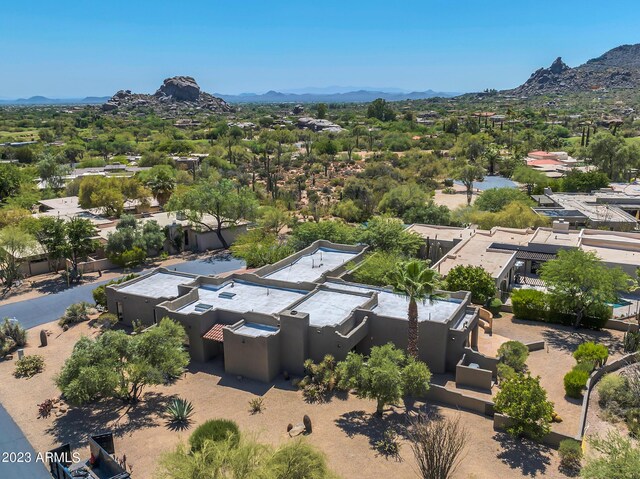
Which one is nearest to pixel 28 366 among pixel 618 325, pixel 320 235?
pixel 320 235

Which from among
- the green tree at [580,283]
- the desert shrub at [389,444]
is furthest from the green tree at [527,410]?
the green tree at [580,283]

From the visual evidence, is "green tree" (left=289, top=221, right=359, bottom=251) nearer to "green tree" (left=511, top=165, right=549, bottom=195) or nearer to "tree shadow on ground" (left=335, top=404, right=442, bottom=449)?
"tree shadow on ground" (left=335, top=404, right=442, bottom=449)

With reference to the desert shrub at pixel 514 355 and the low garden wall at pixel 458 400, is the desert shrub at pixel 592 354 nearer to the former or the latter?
the desert shrub at pixel 514 355

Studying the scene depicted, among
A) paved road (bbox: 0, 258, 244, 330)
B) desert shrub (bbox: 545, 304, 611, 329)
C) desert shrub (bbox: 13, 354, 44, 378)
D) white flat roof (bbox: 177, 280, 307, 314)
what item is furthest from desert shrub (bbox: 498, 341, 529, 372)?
desert shrub (bbox: 13, 354, 44, 378)

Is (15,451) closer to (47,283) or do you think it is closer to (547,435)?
(547,435)

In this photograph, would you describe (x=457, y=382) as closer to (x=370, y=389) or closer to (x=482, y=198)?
(x=370, y=389)
